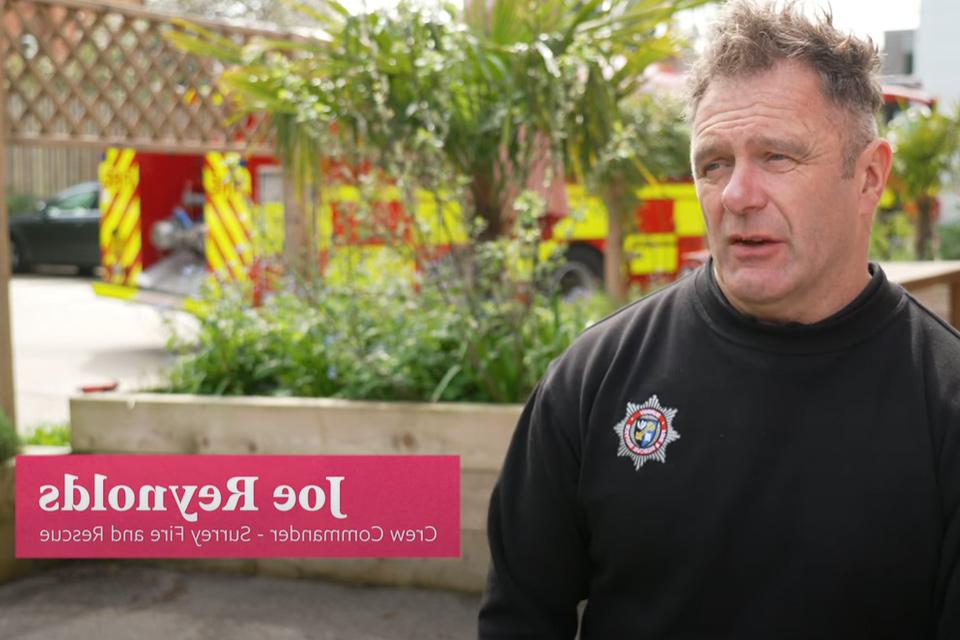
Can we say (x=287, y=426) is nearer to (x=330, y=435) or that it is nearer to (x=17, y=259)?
(x=330, y=435)

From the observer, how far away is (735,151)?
70.6 inches

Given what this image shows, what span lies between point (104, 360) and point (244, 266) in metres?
4.74

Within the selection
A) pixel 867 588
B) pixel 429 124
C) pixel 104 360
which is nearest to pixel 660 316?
pixel 867 588

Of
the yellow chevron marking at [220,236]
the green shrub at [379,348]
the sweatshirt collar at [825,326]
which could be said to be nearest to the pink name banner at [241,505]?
the sweatshirt collar at [825,326]

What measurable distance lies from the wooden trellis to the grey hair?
13.0 feet

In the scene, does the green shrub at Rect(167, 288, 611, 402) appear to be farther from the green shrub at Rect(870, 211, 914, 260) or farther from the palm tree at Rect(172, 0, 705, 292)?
the green shrub at Rect(870, 211, 914, 260)

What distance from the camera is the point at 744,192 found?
178 centimetres

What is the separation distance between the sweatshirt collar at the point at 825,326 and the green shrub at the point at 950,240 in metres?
14.3

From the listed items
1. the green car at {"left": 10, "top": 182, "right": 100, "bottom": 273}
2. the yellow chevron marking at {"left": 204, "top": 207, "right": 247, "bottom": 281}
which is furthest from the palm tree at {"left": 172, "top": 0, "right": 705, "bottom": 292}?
the green car at {"left": 10, "top": 182, "right": 100, "bottom": 273}

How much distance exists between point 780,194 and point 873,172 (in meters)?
0.17

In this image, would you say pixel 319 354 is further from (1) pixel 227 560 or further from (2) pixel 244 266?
(2) pixel 244 266

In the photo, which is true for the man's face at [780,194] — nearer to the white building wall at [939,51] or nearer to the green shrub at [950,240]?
the green shrub at [950,240]

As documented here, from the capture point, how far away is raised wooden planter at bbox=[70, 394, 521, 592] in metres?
4.25

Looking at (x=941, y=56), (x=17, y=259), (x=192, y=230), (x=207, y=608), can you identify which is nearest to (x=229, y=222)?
(x=192, y=230)
